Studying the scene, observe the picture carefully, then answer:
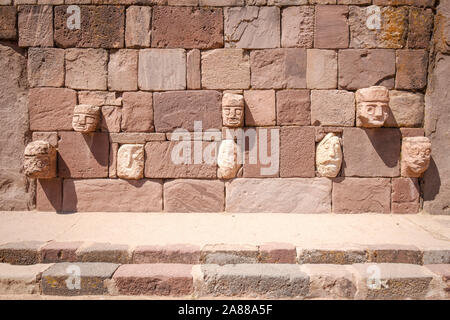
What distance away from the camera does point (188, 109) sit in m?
4.79

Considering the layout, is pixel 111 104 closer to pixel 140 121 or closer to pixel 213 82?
pixel 140 121

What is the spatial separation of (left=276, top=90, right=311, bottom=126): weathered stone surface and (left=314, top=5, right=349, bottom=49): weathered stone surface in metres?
0.88

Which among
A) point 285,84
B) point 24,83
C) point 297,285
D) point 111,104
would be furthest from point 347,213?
point 24,83

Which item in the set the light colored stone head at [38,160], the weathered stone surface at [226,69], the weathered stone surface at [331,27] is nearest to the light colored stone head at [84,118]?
the light colored stone head at [38,160]

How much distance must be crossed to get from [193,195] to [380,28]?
4.17 m

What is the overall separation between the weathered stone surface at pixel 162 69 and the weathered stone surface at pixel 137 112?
0.18 m

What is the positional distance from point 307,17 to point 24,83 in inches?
195

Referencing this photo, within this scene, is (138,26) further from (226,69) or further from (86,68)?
(226,69)

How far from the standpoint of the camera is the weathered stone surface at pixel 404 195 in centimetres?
472

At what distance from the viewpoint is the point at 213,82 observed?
15.7ft

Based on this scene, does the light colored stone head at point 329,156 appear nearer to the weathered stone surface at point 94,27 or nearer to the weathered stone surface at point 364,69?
the weathered stone surface at point 364,69

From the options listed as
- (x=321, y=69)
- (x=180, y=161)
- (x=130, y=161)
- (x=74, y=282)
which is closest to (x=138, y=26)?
(x=130, y=161)

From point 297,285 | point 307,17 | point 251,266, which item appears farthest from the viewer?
point 307,17

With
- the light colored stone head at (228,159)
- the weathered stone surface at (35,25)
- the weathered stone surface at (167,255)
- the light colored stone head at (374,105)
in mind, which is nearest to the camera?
the weathered stone surface at (167,255)
